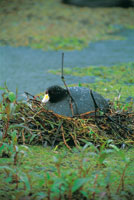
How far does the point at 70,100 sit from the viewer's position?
265cm

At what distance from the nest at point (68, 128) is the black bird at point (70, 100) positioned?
0.27ft

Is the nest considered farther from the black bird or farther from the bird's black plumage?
the bird's black plumage

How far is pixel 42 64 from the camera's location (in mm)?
5148

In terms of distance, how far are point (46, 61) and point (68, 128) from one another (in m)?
2.97

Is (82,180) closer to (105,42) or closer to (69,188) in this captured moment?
(69,188)

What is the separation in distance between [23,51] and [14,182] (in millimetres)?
4151

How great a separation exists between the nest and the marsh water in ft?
4.99

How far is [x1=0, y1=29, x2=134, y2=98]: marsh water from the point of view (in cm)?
437

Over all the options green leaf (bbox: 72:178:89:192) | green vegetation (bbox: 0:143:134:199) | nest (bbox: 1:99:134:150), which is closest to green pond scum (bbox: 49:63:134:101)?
nest (bbox: 1:99:134:150)

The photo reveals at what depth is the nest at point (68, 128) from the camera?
2380mm

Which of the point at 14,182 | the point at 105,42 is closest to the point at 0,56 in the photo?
the point at 105,42

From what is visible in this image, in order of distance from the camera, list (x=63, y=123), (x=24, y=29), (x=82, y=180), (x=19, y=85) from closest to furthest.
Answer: (x=82, y=180)
(x=63, y=123)
(x=19, y=85)
(x=24, y=29)

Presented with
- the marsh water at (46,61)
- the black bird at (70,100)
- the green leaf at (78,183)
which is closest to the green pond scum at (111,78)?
the marsh water at (46,61)

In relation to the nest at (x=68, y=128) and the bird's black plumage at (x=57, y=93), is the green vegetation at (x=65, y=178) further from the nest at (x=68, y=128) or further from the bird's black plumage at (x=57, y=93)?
the bird's black plumage at (x=57, y=93)
